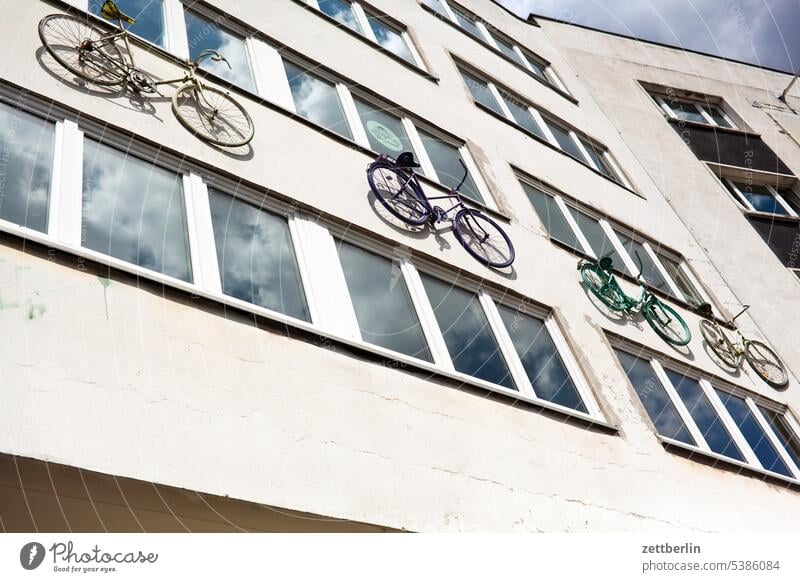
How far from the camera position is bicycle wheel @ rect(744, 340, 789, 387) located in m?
11.3

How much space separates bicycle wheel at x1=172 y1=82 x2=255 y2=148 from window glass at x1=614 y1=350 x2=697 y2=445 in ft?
18.5

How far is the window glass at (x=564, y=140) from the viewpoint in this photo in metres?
14.4

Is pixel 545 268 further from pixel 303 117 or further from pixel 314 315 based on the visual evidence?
pixel 314 315

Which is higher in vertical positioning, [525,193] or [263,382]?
[525,193]

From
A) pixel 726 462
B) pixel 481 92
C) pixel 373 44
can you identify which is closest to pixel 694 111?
pixel 481 92

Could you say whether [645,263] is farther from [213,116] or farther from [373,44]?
[213,116]

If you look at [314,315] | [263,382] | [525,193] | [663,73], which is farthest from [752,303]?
[263,382]

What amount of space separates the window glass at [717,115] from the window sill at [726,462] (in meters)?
14.8

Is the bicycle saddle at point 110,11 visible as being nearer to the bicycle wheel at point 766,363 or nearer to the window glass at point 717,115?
the bicycle wheel at point 766,363

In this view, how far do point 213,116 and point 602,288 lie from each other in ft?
19.4

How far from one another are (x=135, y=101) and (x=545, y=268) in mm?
5601

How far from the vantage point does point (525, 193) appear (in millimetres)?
10703

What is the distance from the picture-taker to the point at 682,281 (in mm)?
13234

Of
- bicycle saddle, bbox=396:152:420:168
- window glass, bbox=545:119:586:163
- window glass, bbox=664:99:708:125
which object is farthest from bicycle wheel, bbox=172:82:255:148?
window glass, bbox=664:99:708:125
